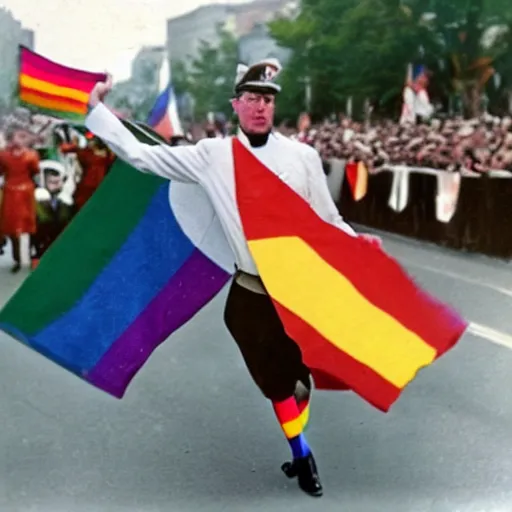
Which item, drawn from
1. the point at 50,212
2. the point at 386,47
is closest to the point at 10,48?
the point at 50,212

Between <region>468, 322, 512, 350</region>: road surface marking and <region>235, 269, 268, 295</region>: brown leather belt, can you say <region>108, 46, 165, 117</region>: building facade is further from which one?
<region>468, 322, 512, 350</region>: road surface marking

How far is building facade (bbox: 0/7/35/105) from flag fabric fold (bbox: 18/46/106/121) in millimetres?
29

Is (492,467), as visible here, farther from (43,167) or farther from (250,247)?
(43,167)

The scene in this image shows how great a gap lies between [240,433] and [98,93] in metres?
1.60

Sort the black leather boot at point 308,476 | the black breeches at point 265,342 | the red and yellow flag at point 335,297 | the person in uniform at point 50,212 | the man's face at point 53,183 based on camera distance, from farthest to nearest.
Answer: the man's face at point 53,183 < the person in uniform at point 50,212 < the black leather boot at point 308,476 < the black breeches at point 265,342 < the red and yellow flag at point 335,297

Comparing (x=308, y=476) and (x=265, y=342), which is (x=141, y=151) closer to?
(x=265, y=342)

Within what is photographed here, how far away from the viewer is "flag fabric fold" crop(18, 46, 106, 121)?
5.32m

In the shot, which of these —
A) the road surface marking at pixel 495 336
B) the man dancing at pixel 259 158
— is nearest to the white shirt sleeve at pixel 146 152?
the man dancing at pixel 259 158

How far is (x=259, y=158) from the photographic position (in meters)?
5.11

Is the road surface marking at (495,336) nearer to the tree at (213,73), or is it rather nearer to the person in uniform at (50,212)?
the tree at (213,73)

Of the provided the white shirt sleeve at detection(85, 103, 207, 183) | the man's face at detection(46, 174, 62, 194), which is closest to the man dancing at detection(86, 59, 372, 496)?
the white shirt sleeve at detection(85, 103, 207, 183)

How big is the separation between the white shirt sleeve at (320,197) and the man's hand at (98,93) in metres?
0.85

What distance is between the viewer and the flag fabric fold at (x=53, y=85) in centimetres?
532

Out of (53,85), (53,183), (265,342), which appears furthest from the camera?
(53,183)
